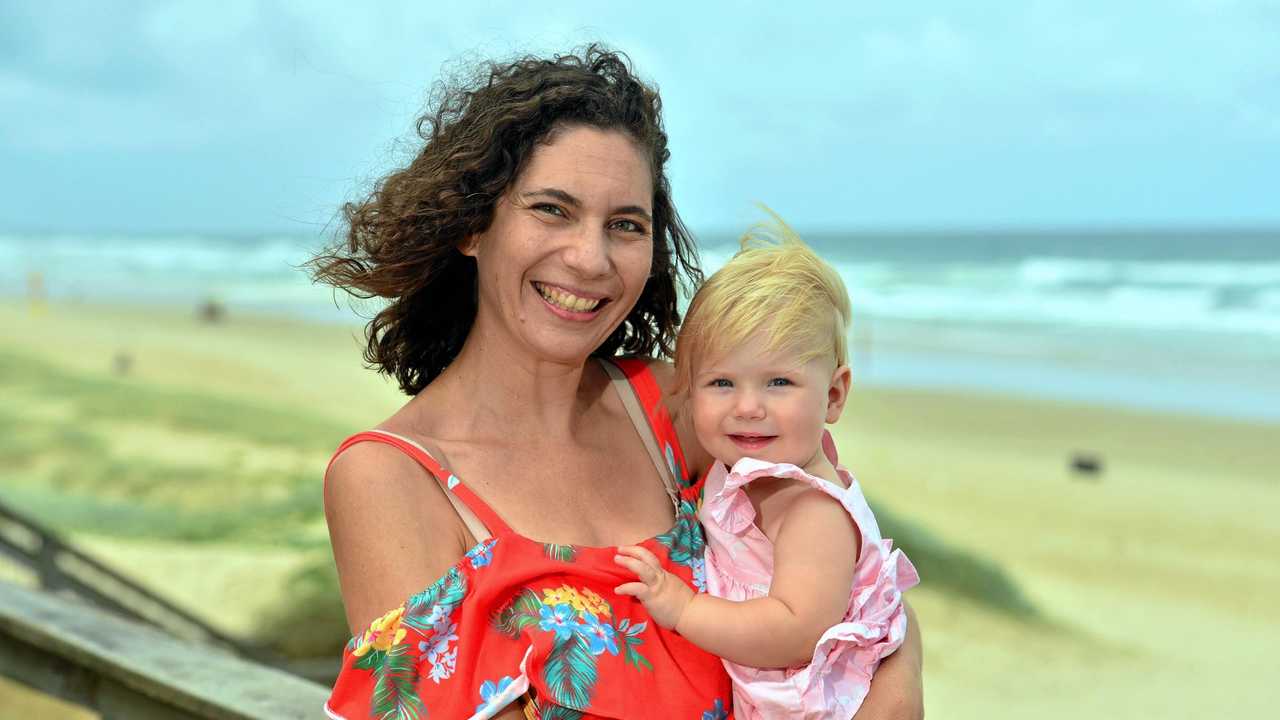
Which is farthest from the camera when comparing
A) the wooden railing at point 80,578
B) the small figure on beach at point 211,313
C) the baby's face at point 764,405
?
the small figure on beach at point 211,313

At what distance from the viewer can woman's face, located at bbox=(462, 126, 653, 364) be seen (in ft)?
7.14

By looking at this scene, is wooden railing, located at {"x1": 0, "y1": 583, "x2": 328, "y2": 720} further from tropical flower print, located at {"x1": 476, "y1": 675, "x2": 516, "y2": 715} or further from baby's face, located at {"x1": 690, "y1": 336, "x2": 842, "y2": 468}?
baby's face, located at {"x1": 690, "y1": 336, "x2": 842, "y2": 468}

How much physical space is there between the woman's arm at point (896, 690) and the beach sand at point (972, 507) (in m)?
3.51

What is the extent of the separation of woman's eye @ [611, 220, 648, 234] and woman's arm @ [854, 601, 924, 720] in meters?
0.85

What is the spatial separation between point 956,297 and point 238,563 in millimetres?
25559

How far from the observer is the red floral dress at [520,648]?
193 cm

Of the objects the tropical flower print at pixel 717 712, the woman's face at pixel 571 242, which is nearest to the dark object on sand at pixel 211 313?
the woman's face at pixel 571 242

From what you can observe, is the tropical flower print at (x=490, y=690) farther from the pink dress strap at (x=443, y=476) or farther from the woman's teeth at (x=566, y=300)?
the woman's teeth at (x=566, y=300)

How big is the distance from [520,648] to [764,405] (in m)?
0.57

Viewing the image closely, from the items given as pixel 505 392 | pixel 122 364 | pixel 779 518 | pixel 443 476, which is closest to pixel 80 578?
pixel 505 392

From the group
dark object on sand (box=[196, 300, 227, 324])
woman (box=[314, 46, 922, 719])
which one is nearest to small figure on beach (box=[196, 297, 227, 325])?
dark object on sand (box=[196, 300, 227, 324])

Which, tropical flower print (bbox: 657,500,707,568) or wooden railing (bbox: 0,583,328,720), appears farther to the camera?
tropical flower print (bbox: 657,500,707,568)

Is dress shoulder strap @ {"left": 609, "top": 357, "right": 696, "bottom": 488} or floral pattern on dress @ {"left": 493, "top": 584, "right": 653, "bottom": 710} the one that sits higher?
dress shoulder strap @ {"left": 609, "top": 357, "right": 696, "bottom": 488}

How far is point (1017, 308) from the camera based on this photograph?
91.4 feet
